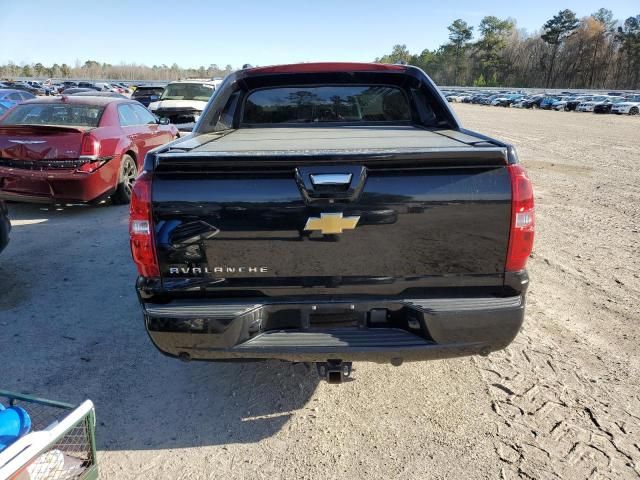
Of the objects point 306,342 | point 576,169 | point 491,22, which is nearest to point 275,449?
point 306,342

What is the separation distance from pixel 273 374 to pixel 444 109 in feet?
8.02

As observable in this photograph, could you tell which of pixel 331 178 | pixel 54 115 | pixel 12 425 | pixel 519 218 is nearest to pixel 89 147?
pixel 54 115

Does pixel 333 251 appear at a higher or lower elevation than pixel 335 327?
higher

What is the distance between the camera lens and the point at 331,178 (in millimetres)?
2311

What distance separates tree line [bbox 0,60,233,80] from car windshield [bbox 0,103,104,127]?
124685 mm

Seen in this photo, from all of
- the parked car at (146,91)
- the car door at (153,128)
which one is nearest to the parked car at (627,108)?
the parked car at (146,91)

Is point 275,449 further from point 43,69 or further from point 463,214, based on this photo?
point 43,69

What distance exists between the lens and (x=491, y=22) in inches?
4783

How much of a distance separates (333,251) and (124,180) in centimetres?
617

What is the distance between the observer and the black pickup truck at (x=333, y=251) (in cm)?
231

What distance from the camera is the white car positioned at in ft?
44.3

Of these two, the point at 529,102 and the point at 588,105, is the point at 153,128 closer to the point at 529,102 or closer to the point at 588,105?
the point at 588,105

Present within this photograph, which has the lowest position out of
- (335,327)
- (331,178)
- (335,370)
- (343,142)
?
(335,370)

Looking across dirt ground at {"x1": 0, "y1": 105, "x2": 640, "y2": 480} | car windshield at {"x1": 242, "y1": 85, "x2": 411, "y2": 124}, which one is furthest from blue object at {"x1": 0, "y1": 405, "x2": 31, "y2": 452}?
car windshield at {"x1": 242, "y1": 85, "x2": 411, "y2": 124}
